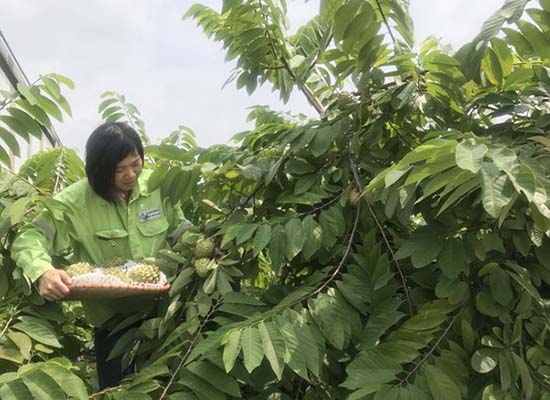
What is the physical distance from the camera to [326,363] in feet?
4.97

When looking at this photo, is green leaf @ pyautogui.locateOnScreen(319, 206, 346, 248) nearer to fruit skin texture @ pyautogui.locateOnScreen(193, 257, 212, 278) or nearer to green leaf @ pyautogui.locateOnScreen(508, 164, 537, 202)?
fruit skin texture @ pyautogui.locateOnScreen(193, 257, 212, 278)

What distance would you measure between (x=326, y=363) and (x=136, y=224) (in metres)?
0.90

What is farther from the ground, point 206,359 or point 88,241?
point 88,241

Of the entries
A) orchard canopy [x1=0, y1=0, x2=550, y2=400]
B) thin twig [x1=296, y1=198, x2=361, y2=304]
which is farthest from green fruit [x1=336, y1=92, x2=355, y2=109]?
thin twig [x1=296, y1=198, x2=361, y2=304]

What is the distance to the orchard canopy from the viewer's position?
127 cm

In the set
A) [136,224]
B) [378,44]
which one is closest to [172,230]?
[136,224]

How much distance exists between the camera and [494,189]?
3.33 ft

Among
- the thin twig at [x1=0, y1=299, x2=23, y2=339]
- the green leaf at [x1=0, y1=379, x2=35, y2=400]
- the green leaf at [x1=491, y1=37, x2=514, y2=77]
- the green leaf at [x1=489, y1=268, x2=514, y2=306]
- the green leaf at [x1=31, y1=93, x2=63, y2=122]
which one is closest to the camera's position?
the green leaf at [x1=0, y1=379, x2=35, y2=400]

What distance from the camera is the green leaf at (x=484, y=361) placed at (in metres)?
1.29

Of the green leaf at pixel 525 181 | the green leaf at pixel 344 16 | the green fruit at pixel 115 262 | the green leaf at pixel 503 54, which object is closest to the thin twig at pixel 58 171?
the green fruit at pixel 115 262

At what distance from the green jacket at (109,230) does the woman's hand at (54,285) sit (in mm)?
216

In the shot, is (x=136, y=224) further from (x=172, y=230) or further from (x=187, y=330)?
(x=187, y=330)

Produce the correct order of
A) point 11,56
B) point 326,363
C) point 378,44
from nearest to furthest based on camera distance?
point 326,363 < point 378,44 < point 11,56

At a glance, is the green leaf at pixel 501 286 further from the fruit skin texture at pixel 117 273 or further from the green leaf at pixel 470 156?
the fruit skin texture at pixel 117 273
